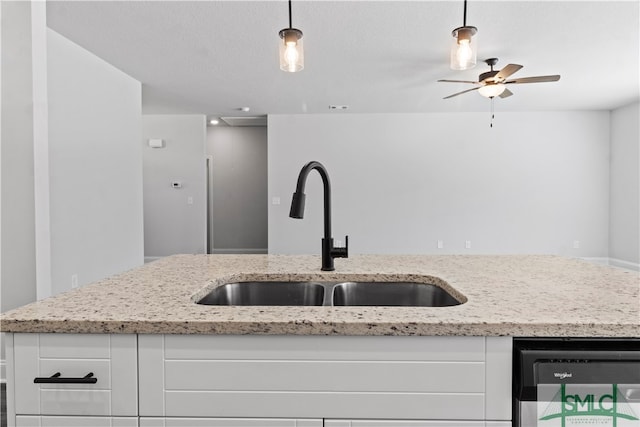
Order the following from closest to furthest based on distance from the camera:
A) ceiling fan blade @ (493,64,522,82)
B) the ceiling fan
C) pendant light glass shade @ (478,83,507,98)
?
ceiling fan blade @ (493,64,522,82) → the ceiling fan → pendant light glass shade @ (478,83,507,98)

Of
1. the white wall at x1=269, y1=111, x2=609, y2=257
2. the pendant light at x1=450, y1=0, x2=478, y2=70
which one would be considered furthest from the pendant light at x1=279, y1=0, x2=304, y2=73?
the white wall at x1=269, y1=111, x2=609, y2=257

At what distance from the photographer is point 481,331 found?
2.60ft

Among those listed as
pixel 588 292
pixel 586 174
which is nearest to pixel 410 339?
pixel 588 292

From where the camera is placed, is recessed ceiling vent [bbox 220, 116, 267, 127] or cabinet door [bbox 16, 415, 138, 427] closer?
cabinet door [bbox 16, 415, 138, 427]

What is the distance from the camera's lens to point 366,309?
0.91 metres

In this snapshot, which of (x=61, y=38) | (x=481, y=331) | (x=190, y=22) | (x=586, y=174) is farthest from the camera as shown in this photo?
(x=586, y=174)

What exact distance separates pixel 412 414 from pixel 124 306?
686 millimetres

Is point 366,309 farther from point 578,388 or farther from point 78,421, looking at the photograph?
point 78,421

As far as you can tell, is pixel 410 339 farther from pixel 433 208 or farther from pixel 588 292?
pixel 433 208

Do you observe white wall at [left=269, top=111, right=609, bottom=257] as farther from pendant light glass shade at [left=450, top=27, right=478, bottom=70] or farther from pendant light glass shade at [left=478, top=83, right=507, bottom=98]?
pendant light glass shade at [left=450, top=27, right=478, bottom=70]

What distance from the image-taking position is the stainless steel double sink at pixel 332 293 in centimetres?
136

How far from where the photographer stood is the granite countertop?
0.80m

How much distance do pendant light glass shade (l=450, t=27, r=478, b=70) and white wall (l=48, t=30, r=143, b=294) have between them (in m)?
3.14

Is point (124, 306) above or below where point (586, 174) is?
below
